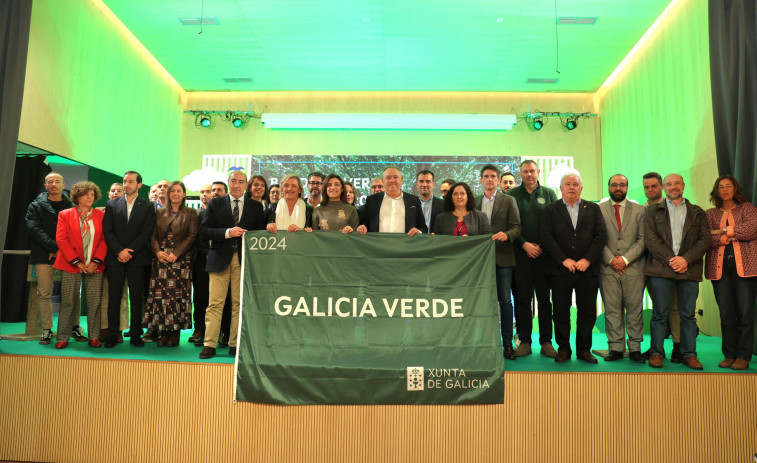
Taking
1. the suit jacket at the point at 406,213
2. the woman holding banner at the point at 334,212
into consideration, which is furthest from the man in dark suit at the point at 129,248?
the suit jacket at the point at 406,213

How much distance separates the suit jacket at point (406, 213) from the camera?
3.89m

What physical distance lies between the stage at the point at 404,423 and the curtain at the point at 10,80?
176cm

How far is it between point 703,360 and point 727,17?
3.10 metres

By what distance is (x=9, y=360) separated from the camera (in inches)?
140

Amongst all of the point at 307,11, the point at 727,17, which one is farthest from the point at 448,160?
the point at 727,17

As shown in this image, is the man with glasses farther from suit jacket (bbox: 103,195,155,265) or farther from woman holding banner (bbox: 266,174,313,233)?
suit jacket (bbox: 103,195,155,265)

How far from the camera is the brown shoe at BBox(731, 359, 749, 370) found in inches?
139

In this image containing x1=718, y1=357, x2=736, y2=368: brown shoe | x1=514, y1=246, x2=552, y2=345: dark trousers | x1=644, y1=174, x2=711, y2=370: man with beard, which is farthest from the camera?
x1=514, y1=246, x2=552, y2=345: dark trousers

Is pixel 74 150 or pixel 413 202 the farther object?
pixel 74 150

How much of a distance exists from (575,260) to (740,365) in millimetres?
1335

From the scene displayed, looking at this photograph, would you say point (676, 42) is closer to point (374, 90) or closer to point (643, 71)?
point (643, 71)

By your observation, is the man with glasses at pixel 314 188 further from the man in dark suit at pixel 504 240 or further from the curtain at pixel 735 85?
the curtain at pixel 735 85

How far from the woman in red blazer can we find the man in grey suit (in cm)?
428

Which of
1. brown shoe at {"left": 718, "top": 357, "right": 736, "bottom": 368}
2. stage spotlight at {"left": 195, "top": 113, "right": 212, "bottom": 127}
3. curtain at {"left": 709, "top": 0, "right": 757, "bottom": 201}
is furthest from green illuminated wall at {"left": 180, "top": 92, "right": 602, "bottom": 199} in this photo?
brown shoe at {"left": 718, "top": 357, "right": 736, "bottom": 368}
